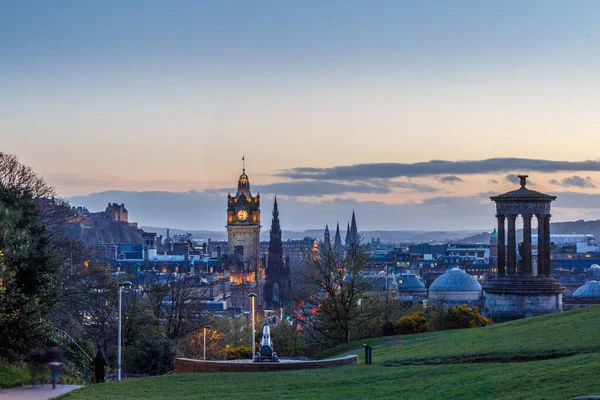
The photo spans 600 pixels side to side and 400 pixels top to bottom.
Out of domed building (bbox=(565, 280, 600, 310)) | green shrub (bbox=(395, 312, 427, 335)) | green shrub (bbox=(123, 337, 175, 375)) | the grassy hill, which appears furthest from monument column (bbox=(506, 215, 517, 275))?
domed building (bbox=(565, 280, 600, 310))

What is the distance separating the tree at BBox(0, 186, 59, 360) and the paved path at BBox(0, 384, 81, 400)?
272 centimetres

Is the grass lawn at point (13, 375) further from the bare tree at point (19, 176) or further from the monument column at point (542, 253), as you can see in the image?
the monument column at point (542, 253)

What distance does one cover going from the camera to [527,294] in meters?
50.5

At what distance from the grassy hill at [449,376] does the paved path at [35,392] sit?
0.81 m

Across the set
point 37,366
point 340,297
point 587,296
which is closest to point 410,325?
point 340,297

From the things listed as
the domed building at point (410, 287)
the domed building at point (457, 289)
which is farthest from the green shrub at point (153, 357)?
the domed building at point (410, 287)

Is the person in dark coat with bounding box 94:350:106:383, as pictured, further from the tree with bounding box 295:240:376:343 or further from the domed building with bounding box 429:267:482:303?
the domed building with bounding box 429:267:482:303

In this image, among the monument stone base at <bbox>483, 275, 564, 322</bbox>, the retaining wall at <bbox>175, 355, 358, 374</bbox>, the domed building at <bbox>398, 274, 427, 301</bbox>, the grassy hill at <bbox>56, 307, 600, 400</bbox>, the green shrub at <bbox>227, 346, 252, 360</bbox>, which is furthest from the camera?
the domed building at <bbox>398, 274, 427, 301</bbox>

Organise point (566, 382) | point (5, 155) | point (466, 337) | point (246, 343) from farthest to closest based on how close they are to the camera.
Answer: point (246, 343), point (5, 155), point (466, 337), point (566, 382)

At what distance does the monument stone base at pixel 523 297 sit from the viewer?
5019 centimetres

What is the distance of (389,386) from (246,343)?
47.0 m

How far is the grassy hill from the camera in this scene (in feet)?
61.7

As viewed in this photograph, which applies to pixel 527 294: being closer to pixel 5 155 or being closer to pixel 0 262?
pixel 5 155

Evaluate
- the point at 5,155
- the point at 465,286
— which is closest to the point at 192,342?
the point at 5,155
